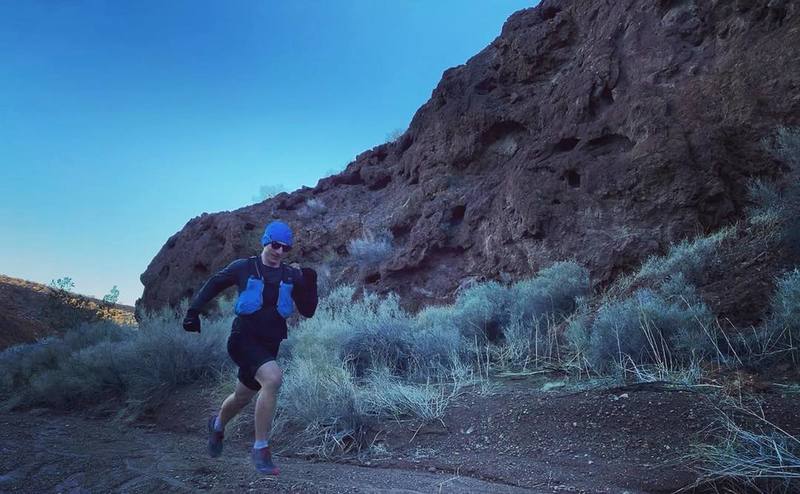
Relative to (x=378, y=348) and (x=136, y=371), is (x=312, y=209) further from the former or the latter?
(x=378, y=348)

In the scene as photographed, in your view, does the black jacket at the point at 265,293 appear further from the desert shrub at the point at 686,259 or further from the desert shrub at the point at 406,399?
the desert shrub at the point at 686,259

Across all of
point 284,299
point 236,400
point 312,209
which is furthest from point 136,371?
point 312,209

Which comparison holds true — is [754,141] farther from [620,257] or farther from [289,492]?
[289,492]

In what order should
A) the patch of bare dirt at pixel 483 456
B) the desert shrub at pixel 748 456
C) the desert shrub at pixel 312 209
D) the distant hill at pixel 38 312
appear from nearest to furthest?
1. the desert shrub at pixel 748 456
2. the patch of bare dirt at pixel 483 456
3. the desert shrub at pixel 312 209
4. the distant hill at pixel 38 312

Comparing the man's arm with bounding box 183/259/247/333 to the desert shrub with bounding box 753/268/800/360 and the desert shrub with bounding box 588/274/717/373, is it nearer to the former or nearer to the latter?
the desert shrub with bounding box 588/274/717/373

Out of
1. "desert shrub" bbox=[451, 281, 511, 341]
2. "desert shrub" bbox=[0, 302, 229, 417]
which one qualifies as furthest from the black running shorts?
"desert shrub" bbox=[0, 302, 229, 417]

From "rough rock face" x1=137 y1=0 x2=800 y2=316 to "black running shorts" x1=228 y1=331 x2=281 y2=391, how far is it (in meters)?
5.70

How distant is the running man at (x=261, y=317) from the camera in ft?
14.0

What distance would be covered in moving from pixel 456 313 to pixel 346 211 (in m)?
9.33

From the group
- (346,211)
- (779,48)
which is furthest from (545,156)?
(346,211)

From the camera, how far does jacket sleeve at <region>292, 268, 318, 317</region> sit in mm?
4805

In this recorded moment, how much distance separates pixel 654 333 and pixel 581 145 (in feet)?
17.3

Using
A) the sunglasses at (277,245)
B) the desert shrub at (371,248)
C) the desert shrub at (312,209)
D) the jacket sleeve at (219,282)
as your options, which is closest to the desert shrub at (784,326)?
the sunglasses at (277,245)

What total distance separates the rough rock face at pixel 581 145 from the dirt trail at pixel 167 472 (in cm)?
525
